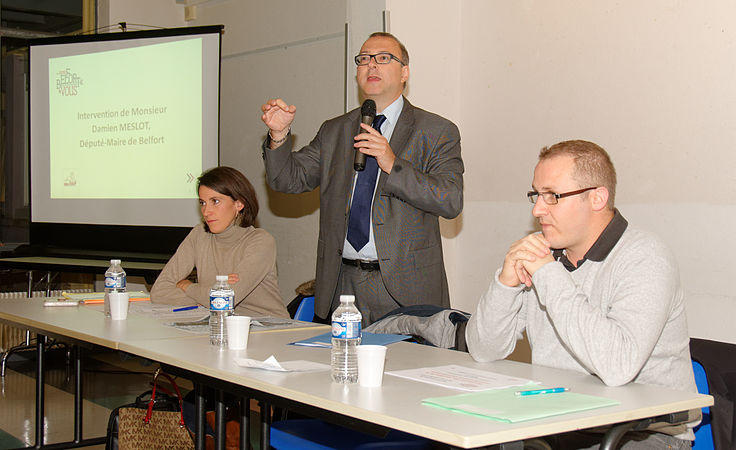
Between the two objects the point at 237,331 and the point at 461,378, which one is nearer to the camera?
the point at 461,378

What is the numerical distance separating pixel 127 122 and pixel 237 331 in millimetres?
3486

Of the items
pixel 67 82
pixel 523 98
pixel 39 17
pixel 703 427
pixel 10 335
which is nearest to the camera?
pixel 703 427

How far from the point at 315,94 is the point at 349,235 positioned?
81.0 inches

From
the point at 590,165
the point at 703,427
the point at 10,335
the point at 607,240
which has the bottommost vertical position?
the point at 10,335

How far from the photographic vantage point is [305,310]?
10.4ft

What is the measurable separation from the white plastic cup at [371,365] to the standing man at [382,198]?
122cm

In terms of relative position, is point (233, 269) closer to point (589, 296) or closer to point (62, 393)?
point (589, 296)

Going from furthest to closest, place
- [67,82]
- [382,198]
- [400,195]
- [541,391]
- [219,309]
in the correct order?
[67,82] → [382,198] → [400,195] → [219,309] → [541,391]

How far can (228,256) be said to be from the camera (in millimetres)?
3498

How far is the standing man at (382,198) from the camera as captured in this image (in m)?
3.02

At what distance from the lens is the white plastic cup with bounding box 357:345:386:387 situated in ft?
5.67

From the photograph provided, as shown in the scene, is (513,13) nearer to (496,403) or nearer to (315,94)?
(315,94)

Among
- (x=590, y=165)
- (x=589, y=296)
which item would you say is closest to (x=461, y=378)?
(x=589, y=296)

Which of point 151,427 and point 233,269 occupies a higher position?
point 233,269
